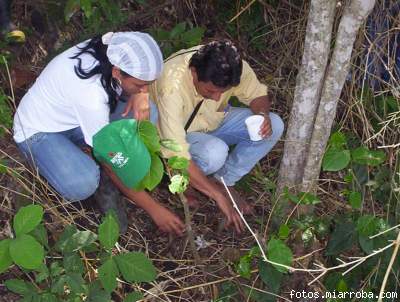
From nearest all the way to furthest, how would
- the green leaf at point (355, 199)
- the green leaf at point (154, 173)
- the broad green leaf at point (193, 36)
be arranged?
the green leaf at point (154, 173) → the green leaf at point (355, 199) → the broad green leaf at point (193, 36)

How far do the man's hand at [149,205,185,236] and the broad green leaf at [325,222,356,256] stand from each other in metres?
0.66

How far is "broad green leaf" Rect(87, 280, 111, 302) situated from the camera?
222 centimetres

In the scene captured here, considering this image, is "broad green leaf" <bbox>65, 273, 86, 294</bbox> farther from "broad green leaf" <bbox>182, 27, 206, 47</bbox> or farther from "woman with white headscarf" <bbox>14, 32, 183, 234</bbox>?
"broad green leaf" <bbox>182, 27, 206, 47</bbox>

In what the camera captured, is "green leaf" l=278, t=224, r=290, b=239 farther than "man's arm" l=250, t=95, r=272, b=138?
No

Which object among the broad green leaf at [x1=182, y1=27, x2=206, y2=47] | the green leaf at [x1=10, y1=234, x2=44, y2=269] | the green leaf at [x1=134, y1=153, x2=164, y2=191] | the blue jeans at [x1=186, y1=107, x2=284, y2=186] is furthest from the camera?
the broad green leaf at [x1=182, y1=27, x2=206, y2=47]

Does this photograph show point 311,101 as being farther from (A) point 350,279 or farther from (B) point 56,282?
(B) point 56,282

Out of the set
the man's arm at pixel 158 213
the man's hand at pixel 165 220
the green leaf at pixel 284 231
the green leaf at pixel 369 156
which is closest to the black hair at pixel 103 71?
the man's arm at pixel 158 213

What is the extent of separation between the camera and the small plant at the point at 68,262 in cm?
209

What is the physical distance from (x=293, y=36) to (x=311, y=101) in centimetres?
119

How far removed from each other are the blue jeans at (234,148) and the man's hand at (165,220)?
30 centimetres

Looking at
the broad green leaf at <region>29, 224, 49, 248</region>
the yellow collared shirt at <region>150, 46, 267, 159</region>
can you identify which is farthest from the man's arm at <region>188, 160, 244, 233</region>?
the broad green leaf at <region>29, 224, 49, 248</region>

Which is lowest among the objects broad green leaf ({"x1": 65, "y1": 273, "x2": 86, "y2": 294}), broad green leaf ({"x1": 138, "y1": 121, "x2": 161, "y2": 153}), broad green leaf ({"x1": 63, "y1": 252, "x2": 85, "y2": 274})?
broad green leaf ({"x1": 65, "y1": 273, "x2": 86, "y2": 294})

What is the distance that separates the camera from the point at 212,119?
293 centimetres

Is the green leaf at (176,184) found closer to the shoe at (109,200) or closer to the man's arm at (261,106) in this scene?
the shoe at (109,200)
